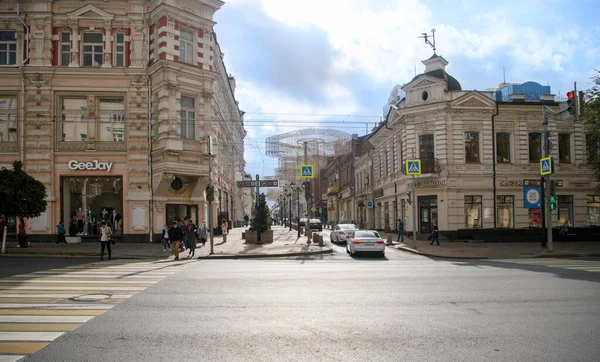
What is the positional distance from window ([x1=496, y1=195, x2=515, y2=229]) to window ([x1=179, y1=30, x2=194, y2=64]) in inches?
932

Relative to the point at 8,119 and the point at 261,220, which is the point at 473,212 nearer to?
Answer: the point at 261,220

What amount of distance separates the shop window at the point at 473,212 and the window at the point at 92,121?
24.3m

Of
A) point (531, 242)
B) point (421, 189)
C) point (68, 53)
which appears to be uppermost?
point (68, 53)

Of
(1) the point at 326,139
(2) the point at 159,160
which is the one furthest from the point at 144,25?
(1) the point at 326,139

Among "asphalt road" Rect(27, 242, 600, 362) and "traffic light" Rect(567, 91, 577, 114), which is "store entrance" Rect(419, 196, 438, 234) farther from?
"asphalt road" Rect(27, 242, 600, 362)

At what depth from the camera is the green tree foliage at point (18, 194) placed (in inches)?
867

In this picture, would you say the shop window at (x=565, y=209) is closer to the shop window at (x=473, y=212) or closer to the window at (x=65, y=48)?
the shop window at (x=473, y=212)

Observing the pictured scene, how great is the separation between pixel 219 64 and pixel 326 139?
72.5 ft

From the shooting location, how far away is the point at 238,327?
770 centimetres

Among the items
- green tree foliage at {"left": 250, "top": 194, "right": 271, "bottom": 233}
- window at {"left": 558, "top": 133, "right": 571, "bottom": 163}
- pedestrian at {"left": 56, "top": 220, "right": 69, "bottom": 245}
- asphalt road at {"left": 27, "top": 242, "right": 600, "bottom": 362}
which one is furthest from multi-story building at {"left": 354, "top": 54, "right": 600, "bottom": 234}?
pedestrian at {"left": 56, "top": 220, "right": 69, "bottom": 245}

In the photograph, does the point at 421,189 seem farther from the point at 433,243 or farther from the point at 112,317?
the point at 112,317

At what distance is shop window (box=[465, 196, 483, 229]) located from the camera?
32250 millimetres

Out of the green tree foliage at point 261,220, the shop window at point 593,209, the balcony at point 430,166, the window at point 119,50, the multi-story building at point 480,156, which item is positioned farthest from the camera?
the shop window at point 593,209

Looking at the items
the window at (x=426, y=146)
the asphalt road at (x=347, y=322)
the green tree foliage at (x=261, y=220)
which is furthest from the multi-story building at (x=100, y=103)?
the asphalt road at (x=347, y=322)
